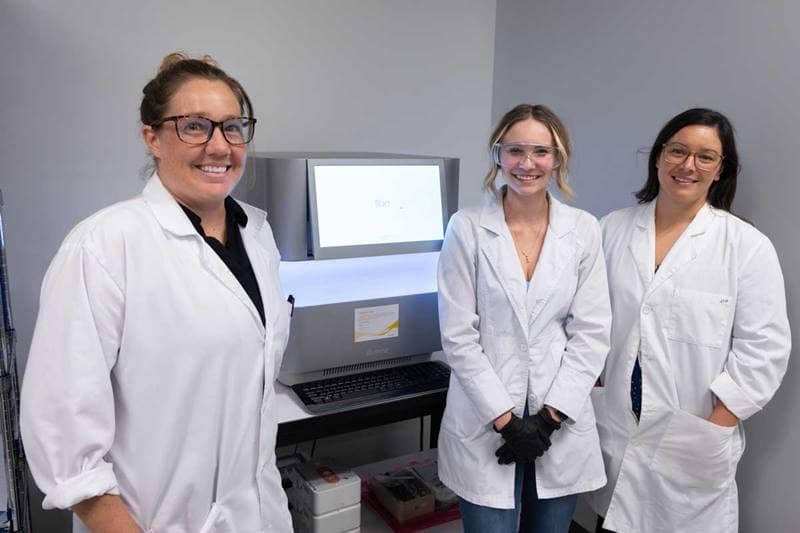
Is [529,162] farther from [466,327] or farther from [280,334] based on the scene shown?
[280,334]

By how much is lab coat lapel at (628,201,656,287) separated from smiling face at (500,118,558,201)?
13.9 inches

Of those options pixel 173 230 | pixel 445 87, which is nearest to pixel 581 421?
pixel 173 230

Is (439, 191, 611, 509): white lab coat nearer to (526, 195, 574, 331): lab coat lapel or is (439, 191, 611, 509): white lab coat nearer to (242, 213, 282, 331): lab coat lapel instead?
(526, 195, 574, 331): lab coat lapel

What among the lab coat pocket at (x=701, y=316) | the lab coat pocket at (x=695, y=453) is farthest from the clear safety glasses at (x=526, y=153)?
the lab coat pocket at (x=695, y=453)

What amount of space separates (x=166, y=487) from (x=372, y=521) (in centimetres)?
107

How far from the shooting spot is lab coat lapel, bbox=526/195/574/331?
147 cm

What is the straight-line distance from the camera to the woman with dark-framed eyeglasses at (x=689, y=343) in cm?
152

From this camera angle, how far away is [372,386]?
1684 mm

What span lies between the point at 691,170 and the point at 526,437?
79 centimetres

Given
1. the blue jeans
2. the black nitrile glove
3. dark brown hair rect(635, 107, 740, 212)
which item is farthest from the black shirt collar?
dark brown hair rect(635, 107, 740, 212)

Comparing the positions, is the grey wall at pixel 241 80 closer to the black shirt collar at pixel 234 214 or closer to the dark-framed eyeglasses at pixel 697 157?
the black shirt collar at pixel 234 214

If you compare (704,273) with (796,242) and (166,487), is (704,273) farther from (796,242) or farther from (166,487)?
(166,487)

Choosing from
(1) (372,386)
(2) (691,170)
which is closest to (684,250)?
(2) (691,170)

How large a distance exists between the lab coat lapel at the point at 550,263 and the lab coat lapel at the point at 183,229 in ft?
2.25
